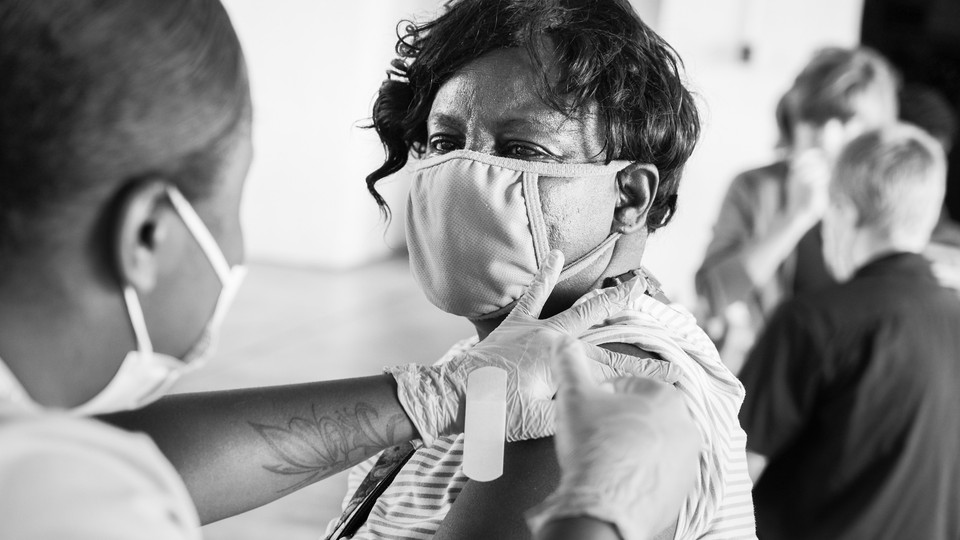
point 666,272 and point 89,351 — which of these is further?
point 666,272

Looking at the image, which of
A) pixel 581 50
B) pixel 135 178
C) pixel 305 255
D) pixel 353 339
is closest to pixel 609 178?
pixel 581 50

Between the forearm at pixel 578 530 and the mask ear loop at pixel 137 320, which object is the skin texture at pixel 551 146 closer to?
the forearm at pixel 578 530

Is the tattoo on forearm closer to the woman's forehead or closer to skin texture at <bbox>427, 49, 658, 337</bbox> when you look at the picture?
skin texture at <bbox>427, 49, 658, 337</bbox>

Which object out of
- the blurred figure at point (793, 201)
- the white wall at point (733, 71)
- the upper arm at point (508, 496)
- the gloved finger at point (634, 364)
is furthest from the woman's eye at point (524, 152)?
the white wall at point (733, 71)

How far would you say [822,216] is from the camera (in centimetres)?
401

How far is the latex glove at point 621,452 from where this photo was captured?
931 millimetres

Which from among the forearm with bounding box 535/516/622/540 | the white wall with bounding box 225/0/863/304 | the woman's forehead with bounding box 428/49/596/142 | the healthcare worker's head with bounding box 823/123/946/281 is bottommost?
the white wall with bounding box 225/0/863/304

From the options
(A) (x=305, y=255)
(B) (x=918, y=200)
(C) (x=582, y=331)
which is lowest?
(A) (x=305, y=255)

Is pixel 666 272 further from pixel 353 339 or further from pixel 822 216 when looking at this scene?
pixel 822 216

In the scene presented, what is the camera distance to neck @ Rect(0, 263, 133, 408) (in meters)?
0.85

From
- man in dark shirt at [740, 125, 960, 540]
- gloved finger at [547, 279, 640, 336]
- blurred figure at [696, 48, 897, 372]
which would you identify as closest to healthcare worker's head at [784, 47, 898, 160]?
blurred figure at [696, 48, 897, 372]

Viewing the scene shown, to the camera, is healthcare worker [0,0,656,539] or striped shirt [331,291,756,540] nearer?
healthcare worker [0,0,656,539]

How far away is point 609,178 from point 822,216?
2.77 meters

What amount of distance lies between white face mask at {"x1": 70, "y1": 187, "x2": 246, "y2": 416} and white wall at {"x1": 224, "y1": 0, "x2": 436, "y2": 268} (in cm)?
692
